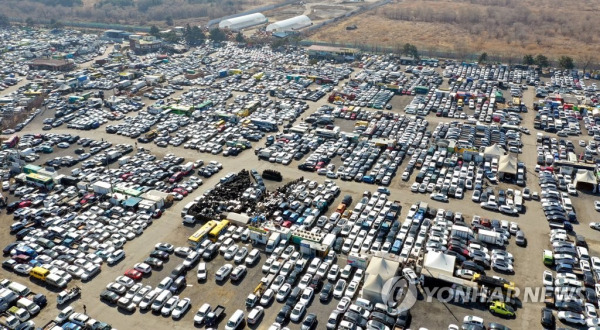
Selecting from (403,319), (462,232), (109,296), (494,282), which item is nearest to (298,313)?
(403,319)

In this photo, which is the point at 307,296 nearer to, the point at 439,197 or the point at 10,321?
the point at 439,197

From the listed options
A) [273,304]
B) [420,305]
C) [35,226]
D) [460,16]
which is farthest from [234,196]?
[460,16]

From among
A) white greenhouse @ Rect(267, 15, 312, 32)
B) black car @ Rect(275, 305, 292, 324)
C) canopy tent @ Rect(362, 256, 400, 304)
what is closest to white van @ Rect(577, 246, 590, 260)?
canopy tent @ Rect(362, 256, 400, 304)

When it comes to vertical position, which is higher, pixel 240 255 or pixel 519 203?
pixel 519 203

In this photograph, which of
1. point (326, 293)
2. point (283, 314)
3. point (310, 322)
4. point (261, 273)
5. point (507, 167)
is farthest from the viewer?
point (507, 167)

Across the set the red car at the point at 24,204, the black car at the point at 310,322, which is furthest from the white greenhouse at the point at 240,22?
the black car at the point at 310,322

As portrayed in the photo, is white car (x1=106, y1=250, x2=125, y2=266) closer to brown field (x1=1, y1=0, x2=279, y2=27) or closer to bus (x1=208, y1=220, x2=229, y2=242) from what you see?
bus (x1=208, y1=220, x2=229, y2=242)

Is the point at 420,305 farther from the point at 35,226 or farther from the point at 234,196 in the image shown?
the point at 35,226
